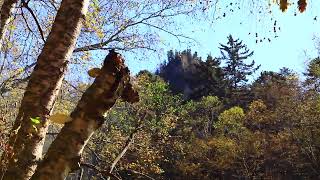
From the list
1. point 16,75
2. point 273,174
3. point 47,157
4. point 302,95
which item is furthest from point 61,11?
point 302,95

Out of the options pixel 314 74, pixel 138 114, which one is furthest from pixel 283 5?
pixel 314 74

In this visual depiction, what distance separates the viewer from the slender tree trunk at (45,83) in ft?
8.25

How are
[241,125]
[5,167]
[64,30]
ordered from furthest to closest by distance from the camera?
1. [241,125]
2. [64,30]
3. [5,167]

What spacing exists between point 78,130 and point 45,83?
1129 mm

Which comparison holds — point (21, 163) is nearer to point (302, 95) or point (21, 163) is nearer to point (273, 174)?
point (273, 174)

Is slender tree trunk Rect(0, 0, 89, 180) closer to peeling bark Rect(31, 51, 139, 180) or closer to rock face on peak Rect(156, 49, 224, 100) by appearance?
peeling bark Rect(31, 51, 139, 180)

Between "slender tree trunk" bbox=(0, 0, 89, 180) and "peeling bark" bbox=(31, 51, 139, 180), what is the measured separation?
0.90m

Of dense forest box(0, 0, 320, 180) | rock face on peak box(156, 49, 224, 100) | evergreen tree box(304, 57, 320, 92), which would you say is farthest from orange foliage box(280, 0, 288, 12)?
rock face on peak box(156, 49, 224, 100)

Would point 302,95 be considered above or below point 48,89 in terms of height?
above

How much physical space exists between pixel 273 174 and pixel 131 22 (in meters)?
28.6

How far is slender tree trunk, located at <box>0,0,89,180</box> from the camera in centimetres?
251

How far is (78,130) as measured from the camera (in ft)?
5.27

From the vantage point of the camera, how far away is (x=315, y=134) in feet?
110

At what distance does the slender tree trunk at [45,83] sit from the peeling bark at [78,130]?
0.90 metres
